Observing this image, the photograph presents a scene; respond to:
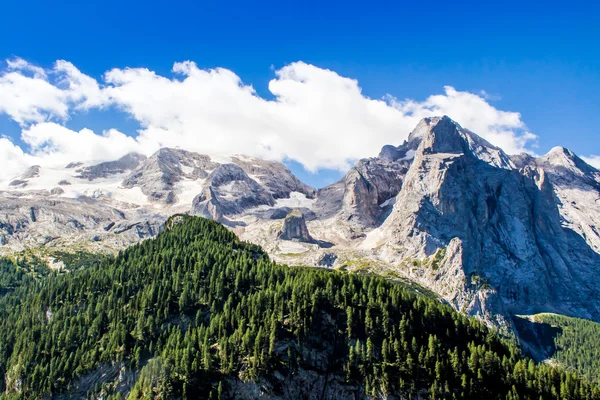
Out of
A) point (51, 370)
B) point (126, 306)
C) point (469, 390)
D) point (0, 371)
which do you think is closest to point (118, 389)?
point (51, 370)

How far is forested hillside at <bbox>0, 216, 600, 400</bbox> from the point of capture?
382ft

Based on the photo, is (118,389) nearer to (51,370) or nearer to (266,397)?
(51,370)

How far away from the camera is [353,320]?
130250mm

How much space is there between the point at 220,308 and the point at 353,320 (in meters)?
35.4

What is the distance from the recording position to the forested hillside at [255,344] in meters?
116

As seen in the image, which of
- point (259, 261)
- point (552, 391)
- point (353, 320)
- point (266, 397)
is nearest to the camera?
point (266, 397)

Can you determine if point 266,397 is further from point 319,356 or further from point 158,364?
point 158,364

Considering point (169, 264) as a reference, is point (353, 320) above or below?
below

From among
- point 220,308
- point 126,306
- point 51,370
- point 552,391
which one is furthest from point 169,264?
point 552,391

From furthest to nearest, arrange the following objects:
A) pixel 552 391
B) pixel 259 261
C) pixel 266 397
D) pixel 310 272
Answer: pixel 259 261 → pixel 310 272 → pixel 552 391 → pixel 266 397

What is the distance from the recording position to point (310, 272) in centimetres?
15662

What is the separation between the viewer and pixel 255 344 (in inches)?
4712

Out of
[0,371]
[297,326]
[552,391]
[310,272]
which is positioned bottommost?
[0,371]

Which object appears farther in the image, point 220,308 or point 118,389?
point 220,308
